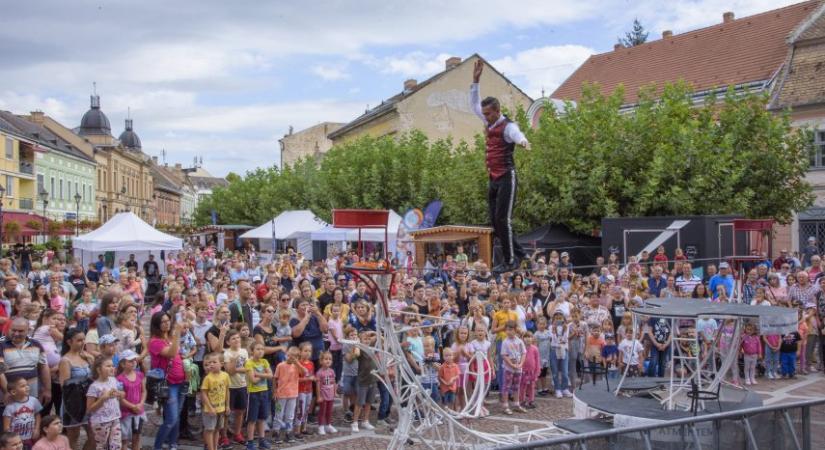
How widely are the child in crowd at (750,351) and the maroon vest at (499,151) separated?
8018 mm

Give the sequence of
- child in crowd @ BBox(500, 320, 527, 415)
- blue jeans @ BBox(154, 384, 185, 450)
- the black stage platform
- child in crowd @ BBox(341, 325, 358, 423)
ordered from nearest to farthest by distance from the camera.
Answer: the black stage platform, blue jeans @ BBox(154, 384, 185, 450), child in crowd @ BBox(341, 325, 358, 423), child in crowd @ BBox(500, 320, 527, 415)

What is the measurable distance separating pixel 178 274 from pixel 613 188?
1320 centimetres

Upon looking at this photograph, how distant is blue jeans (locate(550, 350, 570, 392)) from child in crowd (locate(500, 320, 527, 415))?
1.08 metres

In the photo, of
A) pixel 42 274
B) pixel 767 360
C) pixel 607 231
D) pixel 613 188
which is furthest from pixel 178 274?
pixel 613 188

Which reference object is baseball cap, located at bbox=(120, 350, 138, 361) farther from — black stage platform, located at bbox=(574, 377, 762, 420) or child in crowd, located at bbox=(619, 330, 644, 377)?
child in crowd, located at bbox=(619, 330, 644, 377)

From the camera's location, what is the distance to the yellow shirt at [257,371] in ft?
32.5

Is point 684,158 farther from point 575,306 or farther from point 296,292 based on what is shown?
point 296,292

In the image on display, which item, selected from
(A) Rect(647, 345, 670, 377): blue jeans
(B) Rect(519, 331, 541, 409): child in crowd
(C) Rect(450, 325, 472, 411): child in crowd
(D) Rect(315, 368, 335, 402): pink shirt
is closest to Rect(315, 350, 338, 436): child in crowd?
(D) Rect(315, 368, 335, 402): pink shirt

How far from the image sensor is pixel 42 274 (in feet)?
54.1

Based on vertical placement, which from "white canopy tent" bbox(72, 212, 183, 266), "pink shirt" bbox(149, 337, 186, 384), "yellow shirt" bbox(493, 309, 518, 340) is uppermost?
"white canopy tent" bbox(72, 212, 183, 266)

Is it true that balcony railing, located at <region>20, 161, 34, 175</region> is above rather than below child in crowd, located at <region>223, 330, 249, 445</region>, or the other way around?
above

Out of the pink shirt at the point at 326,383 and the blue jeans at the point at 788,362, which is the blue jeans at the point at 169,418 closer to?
the pink shirt at the point at 326,383

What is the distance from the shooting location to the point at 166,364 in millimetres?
9391

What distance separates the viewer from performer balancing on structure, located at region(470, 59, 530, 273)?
24.9 ft
